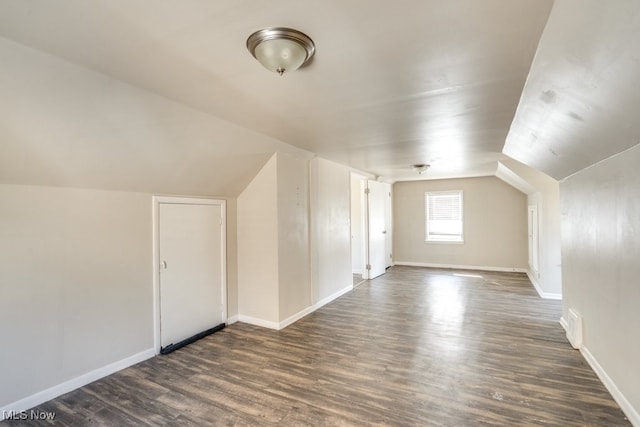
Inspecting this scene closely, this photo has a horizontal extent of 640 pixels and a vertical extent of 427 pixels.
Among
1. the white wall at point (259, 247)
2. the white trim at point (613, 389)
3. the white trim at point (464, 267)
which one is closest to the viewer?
the white trim at point (613, 389)

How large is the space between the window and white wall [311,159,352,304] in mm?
3352

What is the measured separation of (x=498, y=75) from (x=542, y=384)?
2.41 m

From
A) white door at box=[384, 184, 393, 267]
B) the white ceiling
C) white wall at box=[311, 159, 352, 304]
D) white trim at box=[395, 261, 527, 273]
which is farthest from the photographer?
white door at box=[384, 184, 393, 267]

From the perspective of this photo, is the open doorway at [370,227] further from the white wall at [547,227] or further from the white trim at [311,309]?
the white wall at [547,227]

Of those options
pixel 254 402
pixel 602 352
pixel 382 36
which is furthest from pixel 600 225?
pixel 254 402

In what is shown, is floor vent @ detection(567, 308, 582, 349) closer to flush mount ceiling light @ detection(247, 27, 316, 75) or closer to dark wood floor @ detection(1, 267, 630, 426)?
dark wood floor @ detection(1, 267, 630, 426)

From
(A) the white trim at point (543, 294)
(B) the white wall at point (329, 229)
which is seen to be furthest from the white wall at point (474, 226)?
(B) the white wall at point (329, 229)

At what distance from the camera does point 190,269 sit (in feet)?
11.5

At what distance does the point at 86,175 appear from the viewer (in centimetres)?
246

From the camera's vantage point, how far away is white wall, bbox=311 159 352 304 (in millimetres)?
4559

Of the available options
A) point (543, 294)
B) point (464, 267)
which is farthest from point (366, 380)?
point (464, 267)

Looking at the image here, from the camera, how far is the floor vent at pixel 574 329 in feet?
9.91

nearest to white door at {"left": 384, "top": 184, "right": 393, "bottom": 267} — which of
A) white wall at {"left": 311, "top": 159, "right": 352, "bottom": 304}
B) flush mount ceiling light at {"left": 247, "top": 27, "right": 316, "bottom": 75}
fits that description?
white wall at {"left": 311, "top": 159, "right": 352, "bottom": 304}

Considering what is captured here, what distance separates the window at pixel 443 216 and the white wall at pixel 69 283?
6764mm
